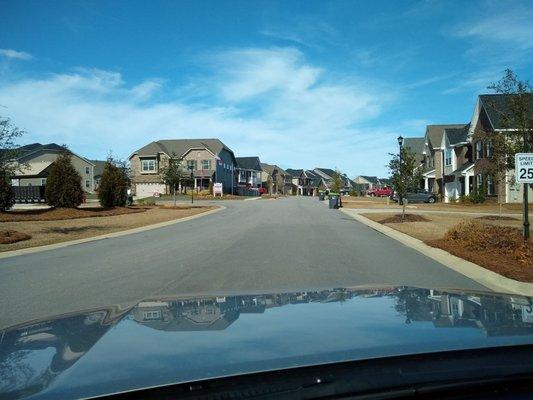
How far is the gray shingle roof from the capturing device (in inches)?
3145

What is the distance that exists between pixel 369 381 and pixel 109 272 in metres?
9.59

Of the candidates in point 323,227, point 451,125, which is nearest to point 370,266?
point 323,227

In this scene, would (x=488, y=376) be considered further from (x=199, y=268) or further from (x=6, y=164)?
(x=6, y=164)

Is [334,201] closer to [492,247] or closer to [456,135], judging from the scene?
[456,135]

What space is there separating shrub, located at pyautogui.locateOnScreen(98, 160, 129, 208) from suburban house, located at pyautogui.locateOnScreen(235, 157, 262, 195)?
57374 millimetres

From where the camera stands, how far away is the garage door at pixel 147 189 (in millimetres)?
78375

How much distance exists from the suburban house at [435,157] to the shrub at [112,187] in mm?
32141

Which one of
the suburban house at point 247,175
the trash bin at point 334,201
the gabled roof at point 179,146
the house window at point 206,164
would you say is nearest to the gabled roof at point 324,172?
the suburban house at point 247,175

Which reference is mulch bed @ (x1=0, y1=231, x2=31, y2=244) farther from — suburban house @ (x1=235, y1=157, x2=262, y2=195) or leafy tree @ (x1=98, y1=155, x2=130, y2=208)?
suburban house @ (x1=235, y1=157, x2=262, y2=195)

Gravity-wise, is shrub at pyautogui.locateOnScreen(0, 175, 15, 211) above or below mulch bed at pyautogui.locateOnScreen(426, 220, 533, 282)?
above

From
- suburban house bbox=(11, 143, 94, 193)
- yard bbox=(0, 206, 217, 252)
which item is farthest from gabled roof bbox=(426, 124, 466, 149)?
suburban house bbox=(11, 143, 94, 193)

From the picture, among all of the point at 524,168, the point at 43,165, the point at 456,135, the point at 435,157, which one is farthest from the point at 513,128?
the point at 43,165

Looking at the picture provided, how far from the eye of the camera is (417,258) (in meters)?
13.4

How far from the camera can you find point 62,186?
3266 cm
